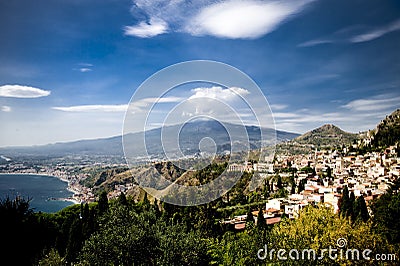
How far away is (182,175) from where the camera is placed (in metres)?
37.5

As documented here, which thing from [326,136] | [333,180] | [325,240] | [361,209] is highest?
[326,136]

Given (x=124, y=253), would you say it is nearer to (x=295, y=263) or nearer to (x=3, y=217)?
(x=3, y=217)

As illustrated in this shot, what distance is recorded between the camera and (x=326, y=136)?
15150 cm

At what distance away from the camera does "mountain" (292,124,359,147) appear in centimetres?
13548

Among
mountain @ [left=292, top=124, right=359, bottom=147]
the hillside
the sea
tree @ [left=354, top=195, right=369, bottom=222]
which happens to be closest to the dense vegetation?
tree @ [left=354, top=195, right=369, bottom=222]

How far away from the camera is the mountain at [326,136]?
13548 centimetres

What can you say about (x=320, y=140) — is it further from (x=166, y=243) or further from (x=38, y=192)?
(x=166, y=243)

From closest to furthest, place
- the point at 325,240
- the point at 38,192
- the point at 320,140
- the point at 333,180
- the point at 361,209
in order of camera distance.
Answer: the point at 325,240, the point at 361,209, the point at 333,180, the point at 38,192, the point at 320,140

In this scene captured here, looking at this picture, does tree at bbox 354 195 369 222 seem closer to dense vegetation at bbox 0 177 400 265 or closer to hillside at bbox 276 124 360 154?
dense vegetation at bbox 0 177 400 265

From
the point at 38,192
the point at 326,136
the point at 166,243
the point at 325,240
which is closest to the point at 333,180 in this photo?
the point at 325,240

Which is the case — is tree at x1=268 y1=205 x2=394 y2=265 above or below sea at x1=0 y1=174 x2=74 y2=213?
above

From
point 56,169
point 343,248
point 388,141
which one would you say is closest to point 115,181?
point 56,169

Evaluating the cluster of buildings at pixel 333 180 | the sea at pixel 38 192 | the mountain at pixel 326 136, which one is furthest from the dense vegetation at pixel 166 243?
the mountain at pixel 326 136

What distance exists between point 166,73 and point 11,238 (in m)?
6.33
